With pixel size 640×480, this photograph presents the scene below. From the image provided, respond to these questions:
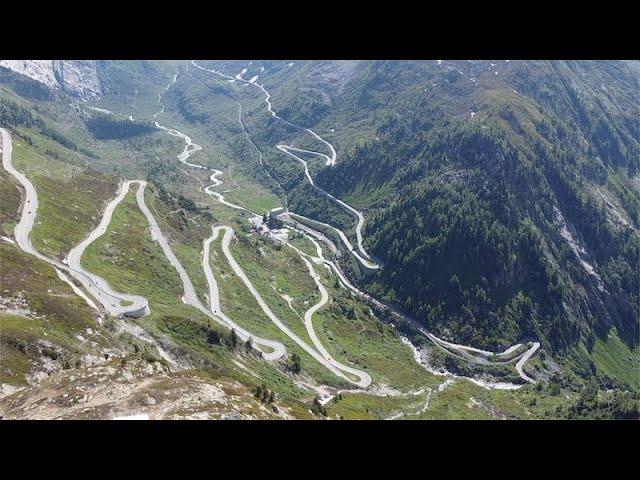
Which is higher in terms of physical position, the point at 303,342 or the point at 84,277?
the point at 84,277

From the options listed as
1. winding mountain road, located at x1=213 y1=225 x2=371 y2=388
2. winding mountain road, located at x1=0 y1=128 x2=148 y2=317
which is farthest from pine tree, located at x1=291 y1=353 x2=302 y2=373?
winding mountain road, located at x1=0 y1=128 x2=148 y2=317

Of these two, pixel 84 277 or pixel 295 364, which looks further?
pixel 295 364

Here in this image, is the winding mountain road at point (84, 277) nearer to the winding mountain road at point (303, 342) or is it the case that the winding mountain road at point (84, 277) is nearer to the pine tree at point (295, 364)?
the pine tree at point (295, 364)

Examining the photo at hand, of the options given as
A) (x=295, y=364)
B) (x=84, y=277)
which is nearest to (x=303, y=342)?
(x=295, y=364)

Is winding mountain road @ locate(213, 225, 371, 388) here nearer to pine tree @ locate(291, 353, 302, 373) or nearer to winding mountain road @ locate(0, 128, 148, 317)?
pine tree @ locate(291, 353, 302, 373)

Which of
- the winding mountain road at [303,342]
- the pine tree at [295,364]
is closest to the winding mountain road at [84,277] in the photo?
the pine tree at [295,364]

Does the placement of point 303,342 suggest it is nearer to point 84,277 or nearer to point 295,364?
point 295,364

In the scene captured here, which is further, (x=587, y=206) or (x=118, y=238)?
(x=587, y=206)

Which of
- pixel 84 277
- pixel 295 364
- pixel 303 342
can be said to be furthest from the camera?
pixel 303 342

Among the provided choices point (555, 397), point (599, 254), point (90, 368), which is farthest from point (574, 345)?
point (90, 368)
